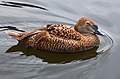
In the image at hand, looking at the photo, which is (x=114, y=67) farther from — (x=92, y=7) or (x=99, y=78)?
(x=92, y=7)

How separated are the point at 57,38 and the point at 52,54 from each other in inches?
12.7

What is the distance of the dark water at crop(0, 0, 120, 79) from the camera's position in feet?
21.5

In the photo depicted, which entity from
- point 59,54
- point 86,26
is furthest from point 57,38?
point 86,26

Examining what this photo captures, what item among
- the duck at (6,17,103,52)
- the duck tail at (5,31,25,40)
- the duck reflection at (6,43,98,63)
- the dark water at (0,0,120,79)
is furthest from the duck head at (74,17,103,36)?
the duck tail at (5,31,25,40)

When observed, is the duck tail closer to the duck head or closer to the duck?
the duck

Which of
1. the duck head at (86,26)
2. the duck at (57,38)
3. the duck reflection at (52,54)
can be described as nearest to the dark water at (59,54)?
the duck reflection at (52,54)

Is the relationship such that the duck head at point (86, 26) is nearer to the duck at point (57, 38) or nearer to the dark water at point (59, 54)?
the duck at point (57, 38)

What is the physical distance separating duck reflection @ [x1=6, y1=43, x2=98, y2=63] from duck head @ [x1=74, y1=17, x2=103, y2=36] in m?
0.49

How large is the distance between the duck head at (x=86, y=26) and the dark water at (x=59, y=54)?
0.33 meters

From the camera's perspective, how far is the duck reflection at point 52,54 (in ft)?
23.5

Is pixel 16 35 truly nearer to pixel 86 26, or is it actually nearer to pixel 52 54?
pixel 52 54

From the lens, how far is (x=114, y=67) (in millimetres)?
6988

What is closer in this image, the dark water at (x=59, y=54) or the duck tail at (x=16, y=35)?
the dark water at (x=59, y=54)

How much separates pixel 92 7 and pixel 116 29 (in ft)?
4.14
